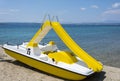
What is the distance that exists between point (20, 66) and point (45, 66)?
2.24 m

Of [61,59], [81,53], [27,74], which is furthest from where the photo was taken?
[27,74]

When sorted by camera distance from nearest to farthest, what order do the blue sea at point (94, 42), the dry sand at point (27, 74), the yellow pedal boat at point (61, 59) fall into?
the yellow pedal boat at point (61, 59)
the dry sand at point (27, 74)
the blue sea at point (94, 42)

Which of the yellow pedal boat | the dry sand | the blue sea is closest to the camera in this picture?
the yellow pedal boat

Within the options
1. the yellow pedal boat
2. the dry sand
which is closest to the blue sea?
the dry sand

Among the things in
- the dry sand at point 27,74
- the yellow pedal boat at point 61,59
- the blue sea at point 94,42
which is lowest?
the blue sea at point 94,42

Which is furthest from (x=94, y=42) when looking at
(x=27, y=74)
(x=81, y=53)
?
(x=27, y=74)

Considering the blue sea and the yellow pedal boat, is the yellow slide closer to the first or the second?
the yellow pedal boat

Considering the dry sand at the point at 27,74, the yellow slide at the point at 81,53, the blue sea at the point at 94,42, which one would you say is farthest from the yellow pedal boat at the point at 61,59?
the blue sea at the point at 94,42

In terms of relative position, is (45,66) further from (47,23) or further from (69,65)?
(47,23)

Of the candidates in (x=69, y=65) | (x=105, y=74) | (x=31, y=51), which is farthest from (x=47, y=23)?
(x=105, y=74)

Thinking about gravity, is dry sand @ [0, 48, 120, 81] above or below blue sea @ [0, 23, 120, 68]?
above

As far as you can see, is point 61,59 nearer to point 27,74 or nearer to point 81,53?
A: point 81,53

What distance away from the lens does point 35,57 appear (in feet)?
37.4

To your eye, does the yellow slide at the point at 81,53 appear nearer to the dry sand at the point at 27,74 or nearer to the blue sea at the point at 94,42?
the dry sand at the point at 27,74
